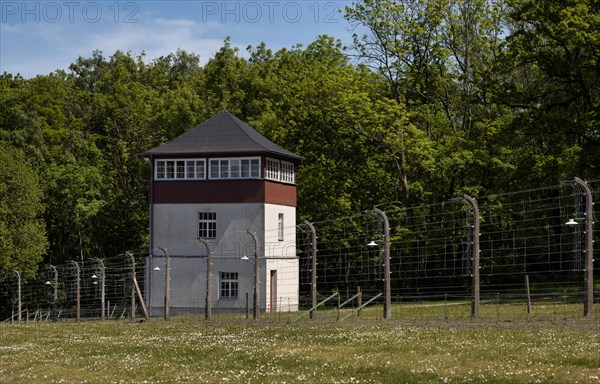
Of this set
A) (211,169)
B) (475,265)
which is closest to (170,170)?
(211,169)

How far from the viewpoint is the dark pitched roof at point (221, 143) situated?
6762 centimetres

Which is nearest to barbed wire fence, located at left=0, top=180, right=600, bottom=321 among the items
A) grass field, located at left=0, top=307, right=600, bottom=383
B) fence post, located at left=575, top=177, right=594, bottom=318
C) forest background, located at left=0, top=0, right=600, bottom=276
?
forest background, located at left=0, top=0, right=600, bottom=276

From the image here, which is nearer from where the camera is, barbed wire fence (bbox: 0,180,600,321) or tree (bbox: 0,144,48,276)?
barbed wire fence (bbox: 0,180,600,321)

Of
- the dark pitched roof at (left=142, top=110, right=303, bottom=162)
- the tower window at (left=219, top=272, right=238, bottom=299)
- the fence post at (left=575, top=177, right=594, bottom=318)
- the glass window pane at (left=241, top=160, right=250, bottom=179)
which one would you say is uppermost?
the dark pitched roof at (left=142, top=110, right=303, bottom=162)

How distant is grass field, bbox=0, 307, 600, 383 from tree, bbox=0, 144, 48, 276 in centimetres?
4549

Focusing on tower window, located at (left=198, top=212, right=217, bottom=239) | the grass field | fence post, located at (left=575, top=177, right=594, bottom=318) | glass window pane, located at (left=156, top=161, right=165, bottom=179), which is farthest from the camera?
glass window pane, located at (left=156, top=161, right=165, bottom=179)

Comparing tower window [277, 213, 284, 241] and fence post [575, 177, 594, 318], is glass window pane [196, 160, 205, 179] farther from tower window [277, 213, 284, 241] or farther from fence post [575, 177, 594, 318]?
fence post [575, 177, 594, 318]

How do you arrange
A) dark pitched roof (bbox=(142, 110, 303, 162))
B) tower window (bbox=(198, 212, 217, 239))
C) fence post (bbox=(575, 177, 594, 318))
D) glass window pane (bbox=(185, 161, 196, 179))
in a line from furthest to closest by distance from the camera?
glass window pane (bbox=(185, 161, 196, 179)), tower window (bbox=(198, 212, 217, 239)), dark pitched roof (bbox=(142, 110, 303, 162)), fence post (bbox=(575, 177, 594, 318))

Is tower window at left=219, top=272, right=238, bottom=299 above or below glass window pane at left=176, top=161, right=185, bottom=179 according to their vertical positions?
below

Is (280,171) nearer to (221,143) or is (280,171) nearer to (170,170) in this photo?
(221,143)

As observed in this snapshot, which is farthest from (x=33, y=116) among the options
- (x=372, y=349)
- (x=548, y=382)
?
(x=548, y=382)

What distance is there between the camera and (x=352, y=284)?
83.9 meters

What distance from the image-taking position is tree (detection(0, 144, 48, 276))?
82.8 metres

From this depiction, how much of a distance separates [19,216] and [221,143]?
2537 centimetres
